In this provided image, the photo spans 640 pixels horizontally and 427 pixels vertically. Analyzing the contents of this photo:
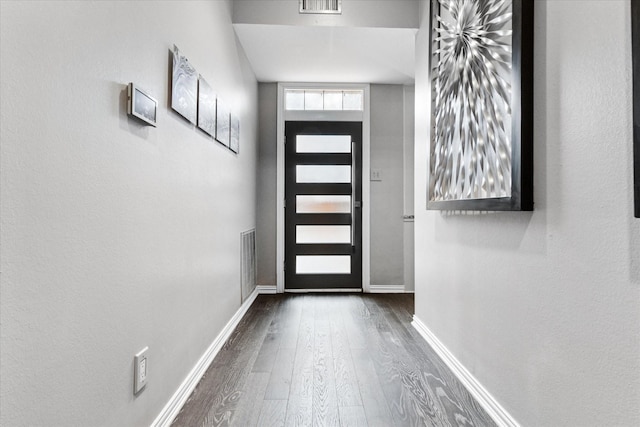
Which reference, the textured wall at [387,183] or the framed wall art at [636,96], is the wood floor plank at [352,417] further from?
the textured wall at [387,183]

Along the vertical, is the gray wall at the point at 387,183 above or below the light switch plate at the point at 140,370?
above

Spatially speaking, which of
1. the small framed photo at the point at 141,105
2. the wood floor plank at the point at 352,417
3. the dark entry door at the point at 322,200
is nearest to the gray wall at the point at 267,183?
the dark entry door at the point at 322,200

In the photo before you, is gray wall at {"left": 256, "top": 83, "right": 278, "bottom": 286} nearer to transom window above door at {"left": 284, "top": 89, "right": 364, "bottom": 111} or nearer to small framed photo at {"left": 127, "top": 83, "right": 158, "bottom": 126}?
transom window above door at {"left": 284, "top": 89, "right": 364, "bottom": 111}

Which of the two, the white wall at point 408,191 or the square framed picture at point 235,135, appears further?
the white wall at point 408,191

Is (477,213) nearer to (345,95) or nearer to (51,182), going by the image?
(51,182)

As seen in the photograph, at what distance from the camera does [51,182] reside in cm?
86

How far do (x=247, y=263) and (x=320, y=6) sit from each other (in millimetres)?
2131

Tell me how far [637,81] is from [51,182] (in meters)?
1.36

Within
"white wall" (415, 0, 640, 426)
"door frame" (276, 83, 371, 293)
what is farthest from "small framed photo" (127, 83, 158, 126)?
"door frame" (276, 83, 371, 293)

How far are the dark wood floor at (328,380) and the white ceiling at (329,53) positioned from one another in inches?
85.6

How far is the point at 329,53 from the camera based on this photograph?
124 inches

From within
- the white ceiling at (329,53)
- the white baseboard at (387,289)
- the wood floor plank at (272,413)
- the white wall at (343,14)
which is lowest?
the wood floor plank at (272,413)

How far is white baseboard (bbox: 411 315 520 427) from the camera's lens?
1.45 m

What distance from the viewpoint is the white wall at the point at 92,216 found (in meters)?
0.77
